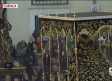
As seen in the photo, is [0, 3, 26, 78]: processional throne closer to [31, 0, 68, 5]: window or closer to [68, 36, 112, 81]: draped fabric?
[68, 36, 112, 81]: draped fabric

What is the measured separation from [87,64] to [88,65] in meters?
0.04

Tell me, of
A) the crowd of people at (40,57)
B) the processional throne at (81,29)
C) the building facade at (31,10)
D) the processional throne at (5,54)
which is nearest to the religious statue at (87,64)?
the processional throne at (81,29)

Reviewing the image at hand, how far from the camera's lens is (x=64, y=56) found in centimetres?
1584

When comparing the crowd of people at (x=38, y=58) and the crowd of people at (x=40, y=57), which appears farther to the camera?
the crowd of people at (x=38, y=58)

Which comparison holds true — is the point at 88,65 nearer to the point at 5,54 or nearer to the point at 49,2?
the point at 5,54

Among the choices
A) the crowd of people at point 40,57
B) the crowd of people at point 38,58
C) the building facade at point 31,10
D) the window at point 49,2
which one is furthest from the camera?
the window at point 49,2

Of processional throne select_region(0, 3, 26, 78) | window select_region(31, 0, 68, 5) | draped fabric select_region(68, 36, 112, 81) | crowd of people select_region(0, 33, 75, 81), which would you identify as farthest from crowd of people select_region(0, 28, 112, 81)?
window select_region(31, 0, 68, 5)

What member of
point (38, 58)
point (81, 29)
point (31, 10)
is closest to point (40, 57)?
point (38, 58)

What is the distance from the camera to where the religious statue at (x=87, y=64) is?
1155 centimetres

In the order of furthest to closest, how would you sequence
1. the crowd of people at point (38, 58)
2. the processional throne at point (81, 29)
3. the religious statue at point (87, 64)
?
the crowd of people at point (38, 58) < the religious statue at point (87, 64) < the processional throne at point (81, 29)

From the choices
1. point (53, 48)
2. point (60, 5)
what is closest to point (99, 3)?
point (60, 5)

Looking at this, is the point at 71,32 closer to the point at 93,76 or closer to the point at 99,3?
the point at 93,76

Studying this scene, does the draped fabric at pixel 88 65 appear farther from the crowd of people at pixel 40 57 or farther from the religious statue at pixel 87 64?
the crowd of people at pixel 40 57

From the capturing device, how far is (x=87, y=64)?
1172 centimetres
